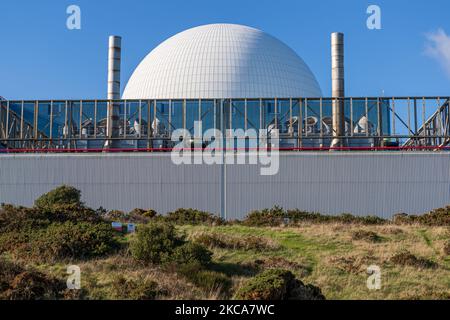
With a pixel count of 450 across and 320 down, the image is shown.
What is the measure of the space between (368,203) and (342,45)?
18750 millimetres

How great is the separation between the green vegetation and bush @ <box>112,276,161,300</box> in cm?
3

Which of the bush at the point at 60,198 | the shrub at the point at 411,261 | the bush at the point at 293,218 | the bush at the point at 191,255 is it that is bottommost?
the shrub at the point at 411,261

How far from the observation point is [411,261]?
20.3 m

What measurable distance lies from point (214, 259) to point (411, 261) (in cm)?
627

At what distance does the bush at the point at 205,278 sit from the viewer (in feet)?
55.8

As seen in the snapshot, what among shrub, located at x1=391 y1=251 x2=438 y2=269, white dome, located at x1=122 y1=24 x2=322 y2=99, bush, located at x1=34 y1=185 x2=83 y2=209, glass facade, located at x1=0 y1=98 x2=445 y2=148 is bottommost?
shrub, located at x1=391 y1=251 x2=438 y2=269

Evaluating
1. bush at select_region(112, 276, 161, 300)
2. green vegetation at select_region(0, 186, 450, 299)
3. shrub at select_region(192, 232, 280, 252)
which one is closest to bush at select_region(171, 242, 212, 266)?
green vegetation at select_region(0, 186, 450, 299)

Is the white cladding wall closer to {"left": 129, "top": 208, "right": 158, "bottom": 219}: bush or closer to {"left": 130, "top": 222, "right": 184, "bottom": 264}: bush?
{"left": 129, "top": 208, "right": 158, "bottom": 219}: bush

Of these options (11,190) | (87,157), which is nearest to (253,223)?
(87,157)

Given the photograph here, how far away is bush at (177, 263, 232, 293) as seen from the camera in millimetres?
17016

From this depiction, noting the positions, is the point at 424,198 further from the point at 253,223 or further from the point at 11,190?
the point at 11,190

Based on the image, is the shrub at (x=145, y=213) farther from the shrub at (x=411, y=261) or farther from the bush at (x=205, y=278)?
the shrub at (x=411, y=261)

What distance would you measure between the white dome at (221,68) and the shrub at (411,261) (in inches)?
1727

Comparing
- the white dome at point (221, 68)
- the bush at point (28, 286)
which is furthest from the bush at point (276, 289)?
the white dome at point (221, 68)
